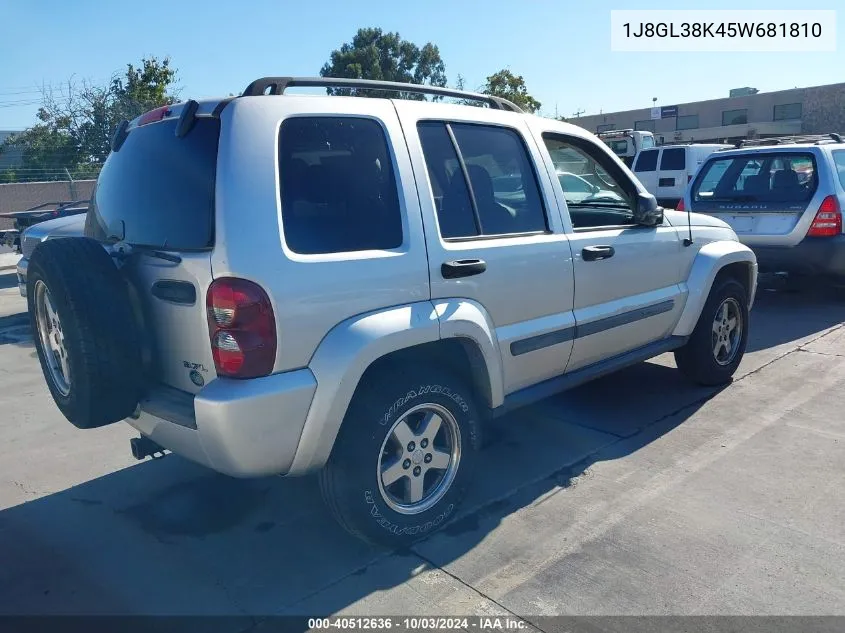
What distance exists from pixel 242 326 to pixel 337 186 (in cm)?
74

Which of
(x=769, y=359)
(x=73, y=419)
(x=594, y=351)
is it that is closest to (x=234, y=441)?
(x=73, y=419)

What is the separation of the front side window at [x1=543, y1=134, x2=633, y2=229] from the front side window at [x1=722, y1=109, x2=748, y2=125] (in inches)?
1724

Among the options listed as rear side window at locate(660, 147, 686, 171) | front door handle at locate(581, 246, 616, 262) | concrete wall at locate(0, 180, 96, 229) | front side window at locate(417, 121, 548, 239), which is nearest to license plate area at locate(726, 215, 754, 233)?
front door handle at locate(581, 246, 616, 262)

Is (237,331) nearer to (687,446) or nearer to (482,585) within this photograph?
(482,585)

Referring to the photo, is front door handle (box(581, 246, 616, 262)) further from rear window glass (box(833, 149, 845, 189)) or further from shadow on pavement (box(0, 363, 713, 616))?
rear window glass (box(833, 149, 845, 189))

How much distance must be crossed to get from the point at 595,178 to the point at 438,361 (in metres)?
1.89

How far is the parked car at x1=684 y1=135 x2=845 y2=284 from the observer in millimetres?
7469

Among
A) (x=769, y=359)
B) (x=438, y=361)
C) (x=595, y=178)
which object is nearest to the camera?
(x=438, y=361)

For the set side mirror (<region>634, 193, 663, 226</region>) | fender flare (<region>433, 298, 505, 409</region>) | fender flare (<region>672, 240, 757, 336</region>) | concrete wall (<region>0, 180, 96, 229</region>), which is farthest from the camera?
concrete wall (<region>0, 180, 96, 229</region>)

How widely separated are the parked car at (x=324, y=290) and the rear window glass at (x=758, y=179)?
16.3ft

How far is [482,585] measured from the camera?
298 centimetres

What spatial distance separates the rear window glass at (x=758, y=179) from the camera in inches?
304

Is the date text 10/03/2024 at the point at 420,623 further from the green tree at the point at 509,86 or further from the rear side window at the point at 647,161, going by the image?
the green tree at the point at 509,86

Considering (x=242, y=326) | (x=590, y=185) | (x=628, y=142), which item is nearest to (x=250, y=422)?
(x=242, y=326)
